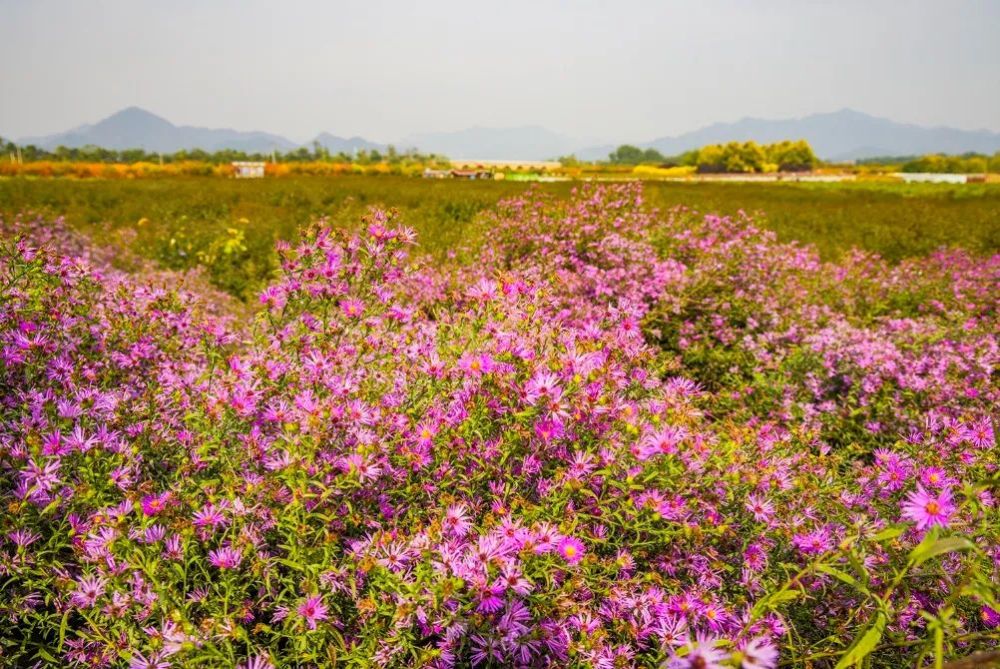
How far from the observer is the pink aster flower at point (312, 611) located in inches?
53.4

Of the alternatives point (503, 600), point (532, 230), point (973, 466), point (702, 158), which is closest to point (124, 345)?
point (503, 600)

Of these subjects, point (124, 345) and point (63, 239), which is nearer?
point (124, 345)

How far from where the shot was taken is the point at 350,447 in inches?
70.6

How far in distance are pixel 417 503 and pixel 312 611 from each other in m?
0.54

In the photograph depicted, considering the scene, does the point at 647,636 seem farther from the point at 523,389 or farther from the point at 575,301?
the point at 575,301

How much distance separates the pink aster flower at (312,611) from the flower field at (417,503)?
24 mm

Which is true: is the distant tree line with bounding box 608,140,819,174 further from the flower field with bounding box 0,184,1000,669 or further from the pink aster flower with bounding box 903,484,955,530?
the pink aster flower with bounding box 903,484,955,530

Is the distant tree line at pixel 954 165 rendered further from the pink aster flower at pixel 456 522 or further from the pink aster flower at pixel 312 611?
the pink aster flower at pixel 312 611

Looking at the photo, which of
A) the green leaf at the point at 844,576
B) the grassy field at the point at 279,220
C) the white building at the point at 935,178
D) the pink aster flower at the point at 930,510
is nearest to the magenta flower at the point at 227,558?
the green leaf at the point at 844,576

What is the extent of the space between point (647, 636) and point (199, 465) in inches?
61.0

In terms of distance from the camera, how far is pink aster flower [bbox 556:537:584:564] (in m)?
1.45

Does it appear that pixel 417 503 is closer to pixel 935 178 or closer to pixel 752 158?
pixel 935 178

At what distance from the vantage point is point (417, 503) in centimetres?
188

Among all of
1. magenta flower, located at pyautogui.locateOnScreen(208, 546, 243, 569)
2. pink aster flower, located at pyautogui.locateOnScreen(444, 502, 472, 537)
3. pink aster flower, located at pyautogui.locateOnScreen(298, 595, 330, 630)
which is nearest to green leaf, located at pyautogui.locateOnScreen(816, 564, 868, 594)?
pink aster flower, located at pyautogui.locateOnScreen(444, 502, 472, 537)
